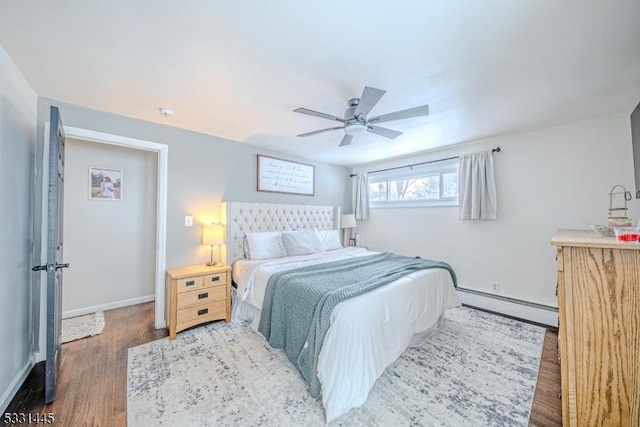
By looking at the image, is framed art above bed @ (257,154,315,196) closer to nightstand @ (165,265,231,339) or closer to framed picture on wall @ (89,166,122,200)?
nightstand @ (165,265,231,339)

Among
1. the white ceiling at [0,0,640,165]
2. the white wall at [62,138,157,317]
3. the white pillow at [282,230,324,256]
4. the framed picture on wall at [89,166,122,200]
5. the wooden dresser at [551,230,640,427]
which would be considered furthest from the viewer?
the white pillow at [282,230,324,256]

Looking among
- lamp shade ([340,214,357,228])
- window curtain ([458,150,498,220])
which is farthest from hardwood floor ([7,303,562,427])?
lamp shade ([340,214,357,228])

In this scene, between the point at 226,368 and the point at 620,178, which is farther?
the point at 620,178

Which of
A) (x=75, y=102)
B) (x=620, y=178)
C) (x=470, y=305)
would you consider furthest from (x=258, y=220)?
(x=620, y=178)

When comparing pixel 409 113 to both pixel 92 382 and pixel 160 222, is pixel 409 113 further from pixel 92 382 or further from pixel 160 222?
pixel 92 382

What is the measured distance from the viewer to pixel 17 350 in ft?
6.23

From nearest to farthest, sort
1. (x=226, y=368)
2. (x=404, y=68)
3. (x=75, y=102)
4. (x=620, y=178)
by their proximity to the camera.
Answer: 1. (x=404, y=68)
2. (x=226, y=368)
3. (x=75, y=102)
4. (x=620, y=178)

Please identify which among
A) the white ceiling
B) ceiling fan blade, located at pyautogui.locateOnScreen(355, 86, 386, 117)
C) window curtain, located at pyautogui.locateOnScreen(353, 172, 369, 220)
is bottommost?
window curtain, located at pyautogui.locateOnScreen(353, 172, 369, 220)

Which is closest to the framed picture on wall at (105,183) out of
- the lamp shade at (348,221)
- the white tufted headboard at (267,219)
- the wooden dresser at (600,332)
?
the white tufted headboard at (267,219)

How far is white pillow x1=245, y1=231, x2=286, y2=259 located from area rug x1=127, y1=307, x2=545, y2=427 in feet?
3.23

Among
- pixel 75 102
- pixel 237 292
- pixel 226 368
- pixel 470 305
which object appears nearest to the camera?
pixel 226 368

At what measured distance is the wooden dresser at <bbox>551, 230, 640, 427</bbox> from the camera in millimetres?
1213

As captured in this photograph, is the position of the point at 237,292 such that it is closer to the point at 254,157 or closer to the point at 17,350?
the point at 17,350

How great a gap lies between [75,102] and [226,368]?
293 cm
